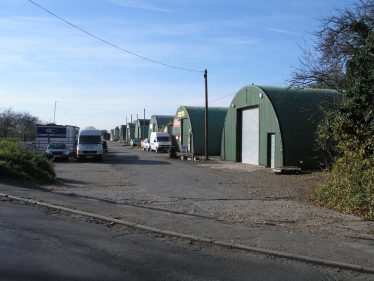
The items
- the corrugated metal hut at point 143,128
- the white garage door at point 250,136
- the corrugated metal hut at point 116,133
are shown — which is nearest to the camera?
the white garage door at point 250,136

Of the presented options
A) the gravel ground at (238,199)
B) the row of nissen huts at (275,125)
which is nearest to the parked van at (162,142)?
the row of nissen huts at (275,125)

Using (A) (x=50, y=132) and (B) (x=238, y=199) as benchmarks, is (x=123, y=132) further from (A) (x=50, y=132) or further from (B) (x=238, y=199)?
(B) (x=238, y=199)

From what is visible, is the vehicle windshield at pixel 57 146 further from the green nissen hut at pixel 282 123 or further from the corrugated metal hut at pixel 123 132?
the corrugated metal hut at pixel 123 132

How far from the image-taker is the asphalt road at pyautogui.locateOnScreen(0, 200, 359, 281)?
685cm

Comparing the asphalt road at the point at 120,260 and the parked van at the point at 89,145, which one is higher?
the parked van at the point at 89,145

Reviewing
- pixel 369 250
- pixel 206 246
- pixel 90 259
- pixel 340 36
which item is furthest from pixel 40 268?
pixel 340 36

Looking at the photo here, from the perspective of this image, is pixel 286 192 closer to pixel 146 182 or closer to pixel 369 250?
pixel 146 182

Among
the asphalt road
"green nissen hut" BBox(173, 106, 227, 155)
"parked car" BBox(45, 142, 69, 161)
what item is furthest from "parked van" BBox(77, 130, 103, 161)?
the asphalt road

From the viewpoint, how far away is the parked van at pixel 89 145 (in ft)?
132

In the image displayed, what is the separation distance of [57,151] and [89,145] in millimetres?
2641

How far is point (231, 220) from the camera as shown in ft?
38.6

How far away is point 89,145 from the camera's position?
40.5 meters

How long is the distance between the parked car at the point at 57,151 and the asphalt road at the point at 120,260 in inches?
1172

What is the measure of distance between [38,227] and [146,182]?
38.7 ft
